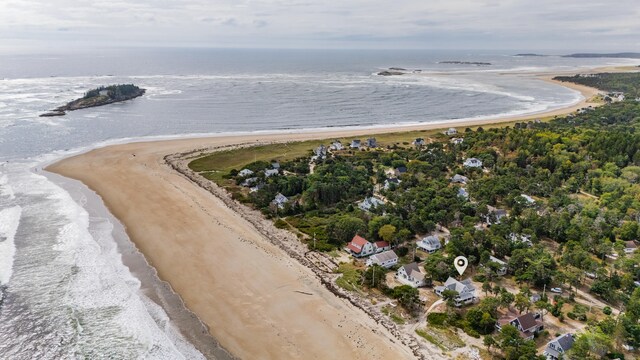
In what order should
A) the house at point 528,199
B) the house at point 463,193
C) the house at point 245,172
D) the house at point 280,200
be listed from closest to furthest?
the house at point 528,199
the house at point 280,200
the house at point 463,193
the house at point 245,172

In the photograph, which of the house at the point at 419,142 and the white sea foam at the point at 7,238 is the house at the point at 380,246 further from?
the house at the point at 419,142

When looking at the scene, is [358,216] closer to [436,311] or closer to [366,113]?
[436,311]

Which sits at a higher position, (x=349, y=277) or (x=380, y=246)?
(x=380, y=246)

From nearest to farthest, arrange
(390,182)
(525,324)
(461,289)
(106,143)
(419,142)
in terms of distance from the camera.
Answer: (525,324), (461,289), (390,182), (106,143), (419,142)

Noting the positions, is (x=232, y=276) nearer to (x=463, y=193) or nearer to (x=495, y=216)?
(x=495, y=216)

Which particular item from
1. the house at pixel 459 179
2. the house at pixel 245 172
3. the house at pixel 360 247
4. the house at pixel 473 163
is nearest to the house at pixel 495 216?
the house at pixel 459 179

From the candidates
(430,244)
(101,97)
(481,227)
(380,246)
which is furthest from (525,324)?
(101,97)
